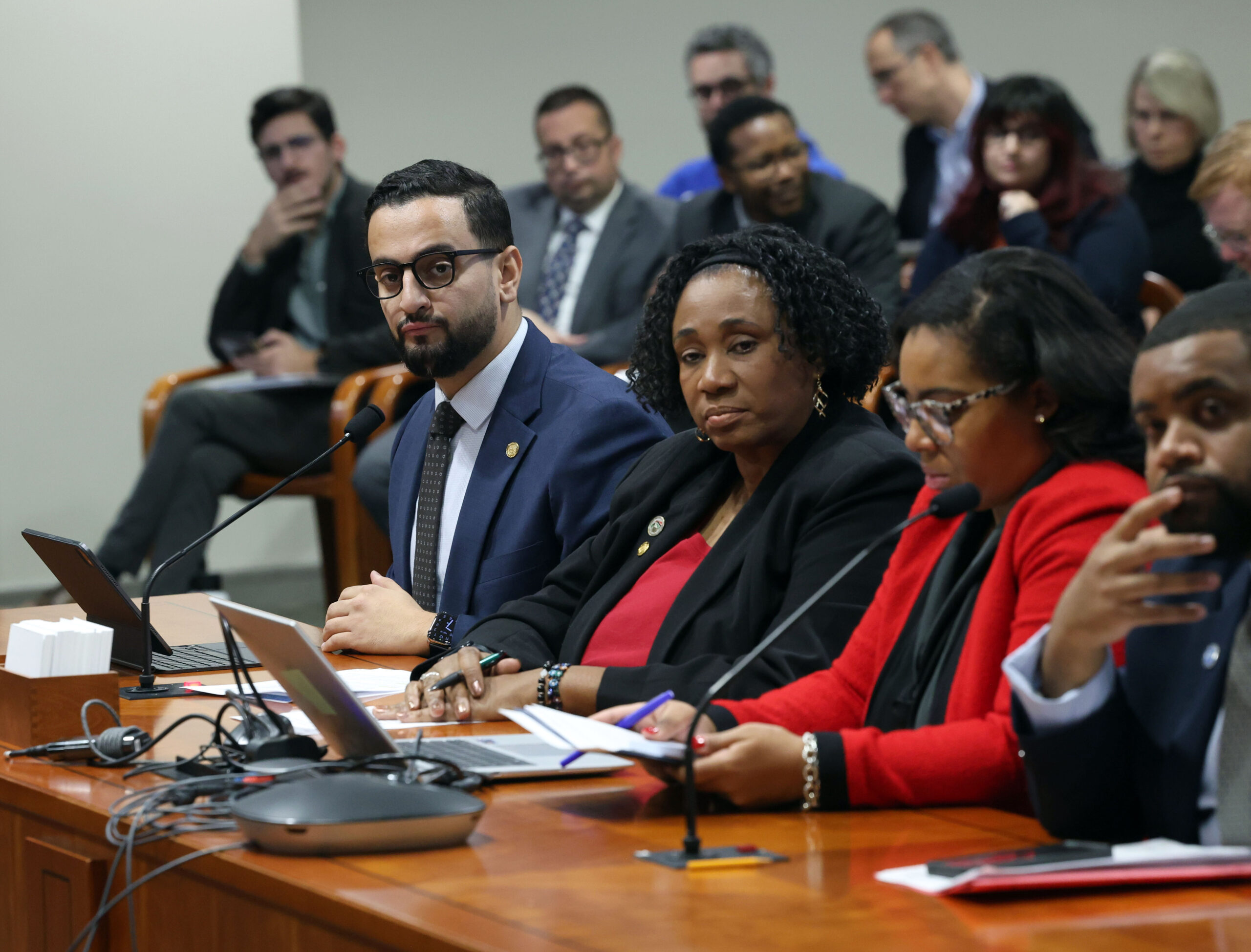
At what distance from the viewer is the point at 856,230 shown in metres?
3.98

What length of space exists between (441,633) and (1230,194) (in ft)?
6.02

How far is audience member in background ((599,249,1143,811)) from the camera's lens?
1486mm

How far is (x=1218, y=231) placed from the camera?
127 inches

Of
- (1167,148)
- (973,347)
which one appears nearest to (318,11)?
(1167,148)

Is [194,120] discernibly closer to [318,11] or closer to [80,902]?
[318,11]

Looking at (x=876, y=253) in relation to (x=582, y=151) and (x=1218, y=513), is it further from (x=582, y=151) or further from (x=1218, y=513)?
(x=1218, y=513)

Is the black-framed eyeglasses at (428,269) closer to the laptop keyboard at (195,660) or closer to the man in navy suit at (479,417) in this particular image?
the man in navy suit at (479,417)

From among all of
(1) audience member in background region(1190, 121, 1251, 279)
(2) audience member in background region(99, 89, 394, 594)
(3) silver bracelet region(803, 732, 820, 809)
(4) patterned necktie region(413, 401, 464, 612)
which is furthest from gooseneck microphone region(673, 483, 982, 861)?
(2) audience member in background region(99, 89, 394, 594)

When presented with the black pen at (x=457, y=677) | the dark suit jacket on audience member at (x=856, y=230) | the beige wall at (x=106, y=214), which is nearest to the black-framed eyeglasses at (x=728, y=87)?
the dark suit jacket on audience member at (x=856, y=230)

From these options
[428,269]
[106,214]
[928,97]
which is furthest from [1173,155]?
[106,214]

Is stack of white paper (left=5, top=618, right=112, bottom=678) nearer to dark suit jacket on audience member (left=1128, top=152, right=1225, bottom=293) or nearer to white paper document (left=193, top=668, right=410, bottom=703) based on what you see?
white paper document (left=193, top=668, right=410, bottom=703)

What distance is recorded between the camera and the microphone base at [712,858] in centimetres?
128

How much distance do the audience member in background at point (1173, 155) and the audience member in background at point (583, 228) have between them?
1397 millimetres

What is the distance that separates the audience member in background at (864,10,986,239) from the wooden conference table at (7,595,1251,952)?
11.3 ft
